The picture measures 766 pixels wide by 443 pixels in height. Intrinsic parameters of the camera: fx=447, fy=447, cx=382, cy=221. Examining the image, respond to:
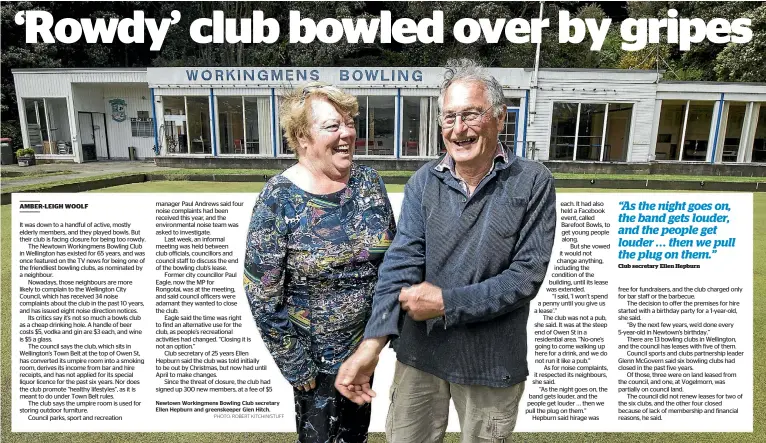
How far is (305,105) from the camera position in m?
1.67

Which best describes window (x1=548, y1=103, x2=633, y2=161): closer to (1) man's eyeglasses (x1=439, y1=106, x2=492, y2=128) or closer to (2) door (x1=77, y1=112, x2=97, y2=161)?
(1) man's eyeglasses (x1=439, y1=106, x2=492, y2=128)

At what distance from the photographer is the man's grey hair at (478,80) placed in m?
1.50

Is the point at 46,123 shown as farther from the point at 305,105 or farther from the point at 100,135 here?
the point at 305,105

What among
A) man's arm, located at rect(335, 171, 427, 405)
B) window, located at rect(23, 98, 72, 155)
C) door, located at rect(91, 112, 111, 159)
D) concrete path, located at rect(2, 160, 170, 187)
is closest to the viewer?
man's arm, located at rect(335, 171, 427, 405)

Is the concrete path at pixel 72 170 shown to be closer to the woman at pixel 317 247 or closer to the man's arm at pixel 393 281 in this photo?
the woman at pixel 317 247

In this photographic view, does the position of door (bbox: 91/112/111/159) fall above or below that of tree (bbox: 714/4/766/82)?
below

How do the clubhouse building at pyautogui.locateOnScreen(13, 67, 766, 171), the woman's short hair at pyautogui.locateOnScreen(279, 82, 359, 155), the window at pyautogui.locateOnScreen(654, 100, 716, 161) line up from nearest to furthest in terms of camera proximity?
the woman's short hair at pyautogui.locateOnScreen(279, 82, 359, 155), the clubhouse building at pyautogui.locateOnScreen(13, 67, 766, 171), the window at pyautogui.locateOnScreen(654, 100, 716, 161)

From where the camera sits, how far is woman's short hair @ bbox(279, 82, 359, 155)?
1.66 metres

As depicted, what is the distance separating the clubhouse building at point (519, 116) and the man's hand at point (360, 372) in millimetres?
13204

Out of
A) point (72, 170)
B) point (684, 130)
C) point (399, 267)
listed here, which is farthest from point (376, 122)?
point (399, 267)

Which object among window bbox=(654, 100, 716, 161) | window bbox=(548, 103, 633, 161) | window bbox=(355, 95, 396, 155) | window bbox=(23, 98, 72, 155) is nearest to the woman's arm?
window bbox=(355, 95, 396, 155)

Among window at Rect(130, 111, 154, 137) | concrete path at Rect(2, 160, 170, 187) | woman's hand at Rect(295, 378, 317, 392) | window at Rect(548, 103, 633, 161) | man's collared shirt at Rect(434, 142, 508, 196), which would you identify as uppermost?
window at Rect(130, 111, 154, 137)

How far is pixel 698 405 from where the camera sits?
8.74 ft

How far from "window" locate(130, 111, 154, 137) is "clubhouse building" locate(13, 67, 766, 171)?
280cm
